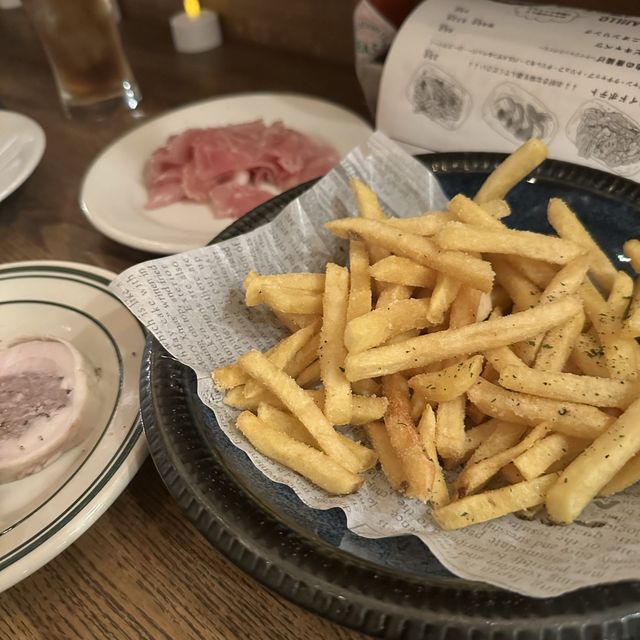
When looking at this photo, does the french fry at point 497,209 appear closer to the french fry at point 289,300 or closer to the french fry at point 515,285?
the french fry at point 515,285

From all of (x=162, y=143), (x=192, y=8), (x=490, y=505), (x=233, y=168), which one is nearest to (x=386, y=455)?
(x=490, y=505)

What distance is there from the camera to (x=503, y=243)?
0.90m

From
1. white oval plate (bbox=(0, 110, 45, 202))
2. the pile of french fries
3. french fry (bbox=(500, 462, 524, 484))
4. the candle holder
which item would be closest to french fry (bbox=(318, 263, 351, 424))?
the pile of french fries

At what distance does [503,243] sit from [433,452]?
1.02ft

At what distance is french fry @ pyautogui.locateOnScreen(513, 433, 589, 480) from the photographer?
76 centimetres

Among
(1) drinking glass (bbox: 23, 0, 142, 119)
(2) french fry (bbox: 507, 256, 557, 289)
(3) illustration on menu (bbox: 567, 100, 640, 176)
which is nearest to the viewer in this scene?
(2) french fry (bbox: 507, 256, 557, 289)

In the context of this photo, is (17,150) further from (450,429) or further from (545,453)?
(545,453)

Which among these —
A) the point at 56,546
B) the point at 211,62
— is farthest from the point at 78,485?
the point at 211,62

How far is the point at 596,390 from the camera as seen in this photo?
0.79 metres

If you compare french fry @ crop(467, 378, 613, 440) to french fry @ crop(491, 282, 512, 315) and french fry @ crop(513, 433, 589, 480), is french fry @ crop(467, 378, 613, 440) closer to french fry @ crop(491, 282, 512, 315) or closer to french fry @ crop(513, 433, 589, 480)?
french fry @ crop(513, 433, 589, 480)

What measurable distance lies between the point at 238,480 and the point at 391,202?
26.0 inches

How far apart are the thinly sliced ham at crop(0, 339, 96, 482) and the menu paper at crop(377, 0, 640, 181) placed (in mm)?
862

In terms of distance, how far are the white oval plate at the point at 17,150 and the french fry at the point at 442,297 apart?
4.06 ft

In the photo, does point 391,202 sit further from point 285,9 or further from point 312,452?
point 285,9
